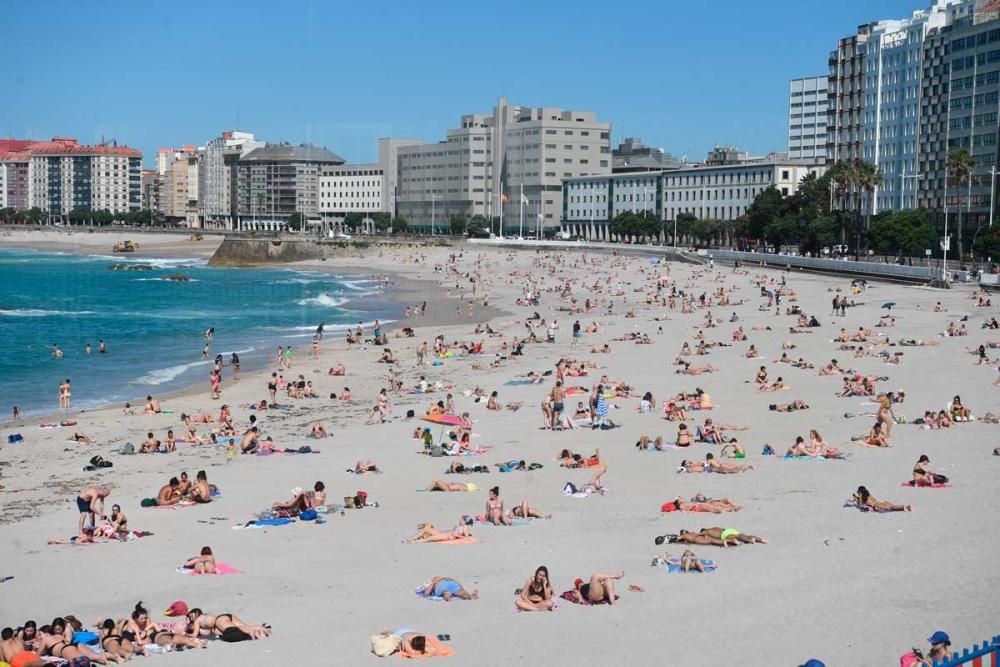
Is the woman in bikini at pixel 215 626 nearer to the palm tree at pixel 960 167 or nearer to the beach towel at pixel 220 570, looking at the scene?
the beach towel at pixel 220 570

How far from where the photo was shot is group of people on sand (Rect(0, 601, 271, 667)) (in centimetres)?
1146

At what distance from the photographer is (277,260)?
412ft

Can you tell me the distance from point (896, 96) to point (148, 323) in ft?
210

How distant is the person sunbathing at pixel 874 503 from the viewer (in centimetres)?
1650

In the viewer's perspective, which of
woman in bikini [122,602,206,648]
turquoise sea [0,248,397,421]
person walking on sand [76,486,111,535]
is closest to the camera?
woman in bikini [122,602,206,648]

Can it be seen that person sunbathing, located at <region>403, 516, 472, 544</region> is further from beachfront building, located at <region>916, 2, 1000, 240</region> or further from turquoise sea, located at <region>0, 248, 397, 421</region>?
beachfront building, located at <region>916, 2, 1000, 240</region>

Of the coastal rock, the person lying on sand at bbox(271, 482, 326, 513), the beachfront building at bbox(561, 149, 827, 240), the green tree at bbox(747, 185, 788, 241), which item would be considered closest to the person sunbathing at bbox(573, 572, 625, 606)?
the person lying on sand at bbox(271, 482, 326, 513)

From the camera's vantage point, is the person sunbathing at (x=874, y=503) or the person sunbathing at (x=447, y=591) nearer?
the person sunbathing at (x=447, y=591)

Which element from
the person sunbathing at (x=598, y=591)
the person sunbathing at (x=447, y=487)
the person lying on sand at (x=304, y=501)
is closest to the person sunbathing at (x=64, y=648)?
the person sunbathing at (x=598, y=591)

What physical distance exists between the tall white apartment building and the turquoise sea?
4145 cm

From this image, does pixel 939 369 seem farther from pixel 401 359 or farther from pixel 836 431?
pixel 401 359

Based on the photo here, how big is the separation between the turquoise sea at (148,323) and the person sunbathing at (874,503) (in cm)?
2050

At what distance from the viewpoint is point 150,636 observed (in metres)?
12.0

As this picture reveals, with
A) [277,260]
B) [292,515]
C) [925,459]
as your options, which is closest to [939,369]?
[925,459]
